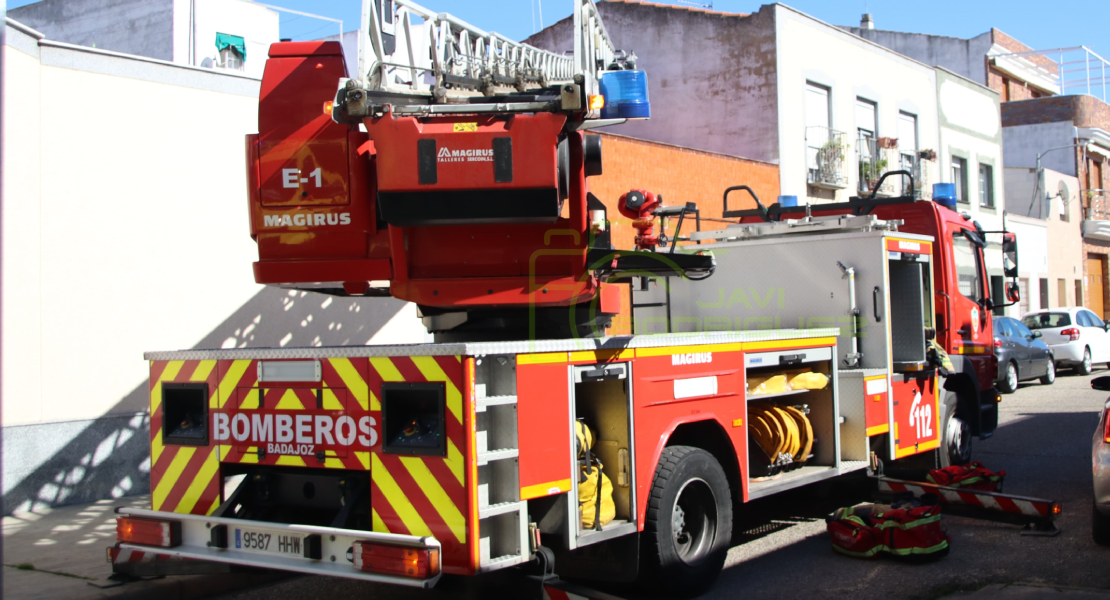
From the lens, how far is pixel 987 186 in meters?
31.0

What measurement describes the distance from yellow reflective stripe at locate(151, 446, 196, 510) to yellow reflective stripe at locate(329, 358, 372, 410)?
1.19 m

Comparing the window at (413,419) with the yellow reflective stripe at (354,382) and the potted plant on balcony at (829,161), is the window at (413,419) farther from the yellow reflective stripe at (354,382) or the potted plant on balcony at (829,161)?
the potted plant on balcony at (829,161)

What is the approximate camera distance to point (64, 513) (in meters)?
8.23

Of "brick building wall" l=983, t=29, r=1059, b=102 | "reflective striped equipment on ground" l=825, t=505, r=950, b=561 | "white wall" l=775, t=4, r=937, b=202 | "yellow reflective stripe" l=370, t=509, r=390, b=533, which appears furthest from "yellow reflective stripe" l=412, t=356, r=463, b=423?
"brick building wall" l=983, t=29, r=1059, b=102

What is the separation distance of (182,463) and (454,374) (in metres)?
2.00

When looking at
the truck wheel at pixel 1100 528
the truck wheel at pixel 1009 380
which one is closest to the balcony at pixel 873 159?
the truck wheel at pixel 1009 380

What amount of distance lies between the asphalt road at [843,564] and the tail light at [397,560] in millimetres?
291

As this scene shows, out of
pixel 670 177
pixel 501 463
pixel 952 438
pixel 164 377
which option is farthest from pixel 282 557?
pixel 670 177

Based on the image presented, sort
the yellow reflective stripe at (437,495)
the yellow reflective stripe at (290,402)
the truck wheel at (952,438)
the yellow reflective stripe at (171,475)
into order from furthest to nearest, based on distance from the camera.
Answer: the truck wheel at (952,438), the yellow reflective stripe at (171,475), the yellow reflective stripe at (290,402), the yellow reflective stripe at (437,495)

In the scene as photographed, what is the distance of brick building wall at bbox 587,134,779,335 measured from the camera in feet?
47.4

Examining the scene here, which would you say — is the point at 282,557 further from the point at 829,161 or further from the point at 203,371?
the point at 829,161

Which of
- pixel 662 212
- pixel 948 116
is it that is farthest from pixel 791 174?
pixel 662 212

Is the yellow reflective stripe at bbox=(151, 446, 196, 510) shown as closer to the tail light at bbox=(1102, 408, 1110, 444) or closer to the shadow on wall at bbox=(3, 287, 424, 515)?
the shadow on wall at bbox=(3, 287, 424, 515)

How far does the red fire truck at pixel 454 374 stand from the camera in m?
4.52
